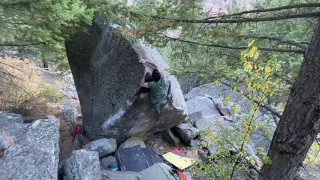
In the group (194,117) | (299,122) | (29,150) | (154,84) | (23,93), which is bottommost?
(194,117)

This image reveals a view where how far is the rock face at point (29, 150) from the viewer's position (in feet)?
10.9

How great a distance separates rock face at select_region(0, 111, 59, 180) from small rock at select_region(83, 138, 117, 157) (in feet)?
7.59

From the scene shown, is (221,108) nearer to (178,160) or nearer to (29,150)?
(178,160)

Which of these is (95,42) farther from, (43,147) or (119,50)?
(43,147)

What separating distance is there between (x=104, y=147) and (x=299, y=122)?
16.5ft

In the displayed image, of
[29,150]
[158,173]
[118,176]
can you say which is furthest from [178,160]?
[29,150]

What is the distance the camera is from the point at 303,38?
4516mm

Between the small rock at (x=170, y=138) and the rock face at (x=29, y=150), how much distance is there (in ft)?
13.3

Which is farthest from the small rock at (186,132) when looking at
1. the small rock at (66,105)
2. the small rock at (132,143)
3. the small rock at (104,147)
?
the small rock at (66,105)

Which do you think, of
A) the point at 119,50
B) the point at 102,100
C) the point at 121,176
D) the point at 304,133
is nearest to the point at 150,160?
the point at 121,176

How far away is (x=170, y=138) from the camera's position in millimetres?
7770

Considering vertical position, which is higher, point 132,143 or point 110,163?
point 132,143

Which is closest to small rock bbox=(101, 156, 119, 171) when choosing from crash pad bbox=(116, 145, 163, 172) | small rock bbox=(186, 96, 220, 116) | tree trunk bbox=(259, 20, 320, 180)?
crash pad bbox=(116, 145, 163, 172)

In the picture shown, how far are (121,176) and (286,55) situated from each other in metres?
3.91
